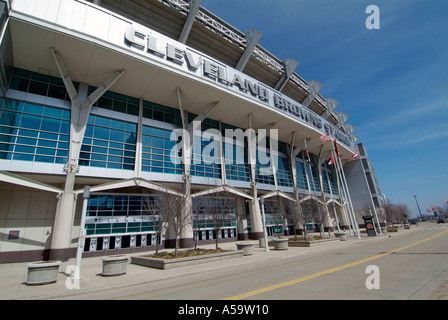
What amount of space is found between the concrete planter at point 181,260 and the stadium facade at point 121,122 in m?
4.96

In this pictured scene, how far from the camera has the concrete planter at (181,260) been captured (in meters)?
12.8

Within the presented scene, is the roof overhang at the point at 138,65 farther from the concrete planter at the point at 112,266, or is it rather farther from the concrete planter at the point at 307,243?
the concrete planter at the point at 307,243

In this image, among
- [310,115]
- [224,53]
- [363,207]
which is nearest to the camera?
[224,53]

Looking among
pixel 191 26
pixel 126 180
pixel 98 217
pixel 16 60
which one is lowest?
pixel 98 217

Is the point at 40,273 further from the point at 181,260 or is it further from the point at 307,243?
the point at 307,243

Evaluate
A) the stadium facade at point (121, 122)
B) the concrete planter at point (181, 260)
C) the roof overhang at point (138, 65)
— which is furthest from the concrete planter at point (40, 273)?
the roof overhang at point (138, 65)

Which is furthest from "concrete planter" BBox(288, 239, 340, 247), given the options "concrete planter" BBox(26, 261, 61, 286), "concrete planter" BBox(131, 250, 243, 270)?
"concrete planter" BBox(26, 261, 61, 286)

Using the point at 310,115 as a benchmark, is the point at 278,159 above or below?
below

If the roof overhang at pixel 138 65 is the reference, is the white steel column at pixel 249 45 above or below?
above
